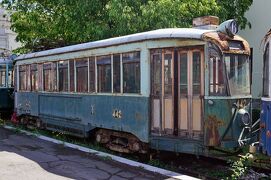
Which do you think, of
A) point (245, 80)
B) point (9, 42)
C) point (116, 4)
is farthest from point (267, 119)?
point (9, 42)

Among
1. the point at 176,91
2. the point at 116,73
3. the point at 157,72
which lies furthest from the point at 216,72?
the point at 116,73

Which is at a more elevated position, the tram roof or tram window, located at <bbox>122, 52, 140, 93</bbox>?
the tram roof

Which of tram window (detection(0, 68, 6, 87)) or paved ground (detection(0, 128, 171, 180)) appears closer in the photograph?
paved ground (detection(0, 128, 171, 180))

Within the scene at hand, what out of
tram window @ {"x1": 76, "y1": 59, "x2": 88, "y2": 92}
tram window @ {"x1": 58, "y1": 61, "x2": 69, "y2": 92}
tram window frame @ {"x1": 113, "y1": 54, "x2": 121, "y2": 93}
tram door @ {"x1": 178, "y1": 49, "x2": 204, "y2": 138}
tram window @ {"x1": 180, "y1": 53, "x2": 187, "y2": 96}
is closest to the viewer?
tram door @ {"x1": 178, "y1": 49, "x2": 204, "y2": 138}

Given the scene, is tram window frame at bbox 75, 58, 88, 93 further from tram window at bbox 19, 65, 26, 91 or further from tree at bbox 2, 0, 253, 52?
tram window at bbox 19, 65, 26, 91

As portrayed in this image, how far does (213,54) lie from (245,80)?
996mm

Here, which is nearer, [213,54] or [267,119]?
[267,119]

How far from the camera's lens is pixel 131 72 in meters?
9.91

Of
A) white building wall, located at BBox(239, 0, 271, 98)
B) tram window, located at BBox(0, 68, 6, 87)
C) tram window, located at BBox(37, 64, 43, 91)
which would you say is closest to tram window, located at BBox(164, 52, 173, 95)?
tram window, located at BBox(37, 64, 43, 91)

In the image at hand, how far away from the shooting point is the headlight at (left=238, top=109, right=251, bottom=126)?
8664 mm

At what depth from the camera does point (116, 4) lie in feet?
44.1

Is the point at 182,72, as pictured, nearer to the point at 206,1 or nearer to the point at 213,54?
the point at 213,54

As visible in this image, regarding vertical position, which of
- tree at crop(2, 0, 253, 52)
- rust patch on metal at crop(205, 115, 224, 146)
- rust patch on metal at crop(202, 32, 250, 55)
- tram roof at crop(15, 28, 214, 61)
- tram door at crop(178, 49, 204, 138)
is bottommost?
rust patch on metal at crop(205, 115, 224, 146)

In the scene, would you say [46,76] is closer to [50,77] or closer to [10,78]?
[50,77]
